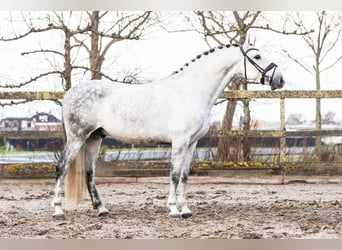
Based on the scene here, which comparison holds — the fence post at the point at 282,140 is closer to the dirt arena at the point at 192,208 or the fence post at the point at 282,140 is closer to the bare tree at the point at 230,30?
the dirt arena at the point at 192,208

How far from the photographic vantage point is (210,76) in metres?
3.98

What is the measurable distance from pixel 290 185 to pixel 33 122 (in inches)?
95.2

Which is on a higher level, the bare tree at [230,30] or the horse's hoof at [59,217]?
the bare tree at [230,30]

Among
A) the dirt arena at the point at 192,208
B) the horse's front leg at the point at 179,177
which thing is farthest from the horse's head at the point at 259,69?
the dirt arena at the point at 192,208

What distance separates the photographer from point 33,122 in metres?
5.05

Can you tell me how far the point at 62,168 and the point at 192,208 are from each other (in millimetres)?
1048

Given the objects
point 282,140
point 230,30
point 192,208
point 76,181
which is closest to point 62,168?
point 76,181

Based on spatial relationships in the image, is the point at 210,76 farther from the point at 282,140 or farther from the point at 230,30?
the point at 282,140

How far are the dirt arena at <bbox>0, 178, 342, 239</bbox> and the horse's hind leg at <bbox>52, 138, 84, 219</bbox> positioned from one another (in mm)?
98

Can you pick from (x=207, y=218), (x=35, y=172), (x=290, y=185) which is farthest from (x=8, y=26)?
(x=290, y=185)

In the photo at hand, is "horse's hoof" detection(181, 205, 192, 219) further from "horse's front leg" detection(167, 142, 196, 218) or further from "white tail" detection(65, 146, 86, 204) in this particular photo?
"white tail" detection(65, 146, 86, 204)

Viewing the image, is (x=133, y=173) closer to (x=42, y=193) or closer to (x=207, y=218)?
(x=42, y=193)

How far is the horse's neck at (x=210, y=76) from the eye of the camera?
13.0ft

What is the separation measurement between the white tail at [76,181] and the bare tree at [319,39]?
2162 millimetres
